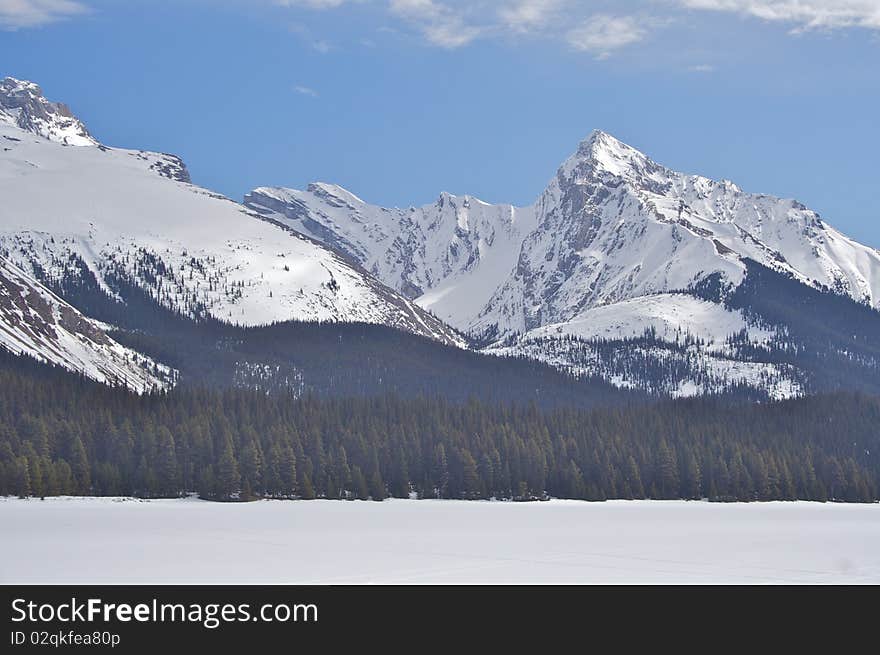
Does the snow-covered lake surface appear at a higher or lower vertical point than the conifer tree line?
lower

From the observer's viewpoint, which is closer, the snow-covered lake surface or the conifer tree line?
the snow-covered lake surface

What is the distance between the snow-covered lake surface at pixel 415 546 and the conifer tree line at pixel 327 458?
17.3 m

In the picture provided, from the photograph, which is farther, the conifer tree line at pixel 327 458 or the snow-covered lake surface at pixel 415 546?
the conifer tree line at pixel 327 458

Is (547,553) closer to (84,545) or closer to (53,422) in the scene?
(84,545)

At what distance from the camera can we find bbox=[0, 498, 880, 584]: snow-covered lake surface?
58.8 meters

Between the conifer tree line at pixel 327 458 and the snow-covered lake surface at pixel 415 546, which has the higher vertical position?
the conifer tree line at pixel 327 458

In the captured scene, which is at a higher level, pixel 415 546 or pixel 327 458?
pixel 327 458

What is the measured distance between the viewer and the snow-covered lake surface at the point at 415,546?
2314 inches

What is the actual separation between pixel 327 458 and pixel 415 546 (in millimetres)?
89238

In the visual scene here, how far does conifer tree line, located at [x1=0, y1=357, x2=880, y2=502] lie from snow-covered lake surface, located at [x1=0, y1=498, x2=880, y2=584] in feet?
56.7

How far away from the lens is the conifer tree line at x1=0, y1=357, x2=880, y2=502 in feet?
498

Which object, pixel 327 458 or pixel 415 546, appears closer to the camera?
pixel 415 546

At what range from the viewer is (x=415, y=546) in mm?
77938
